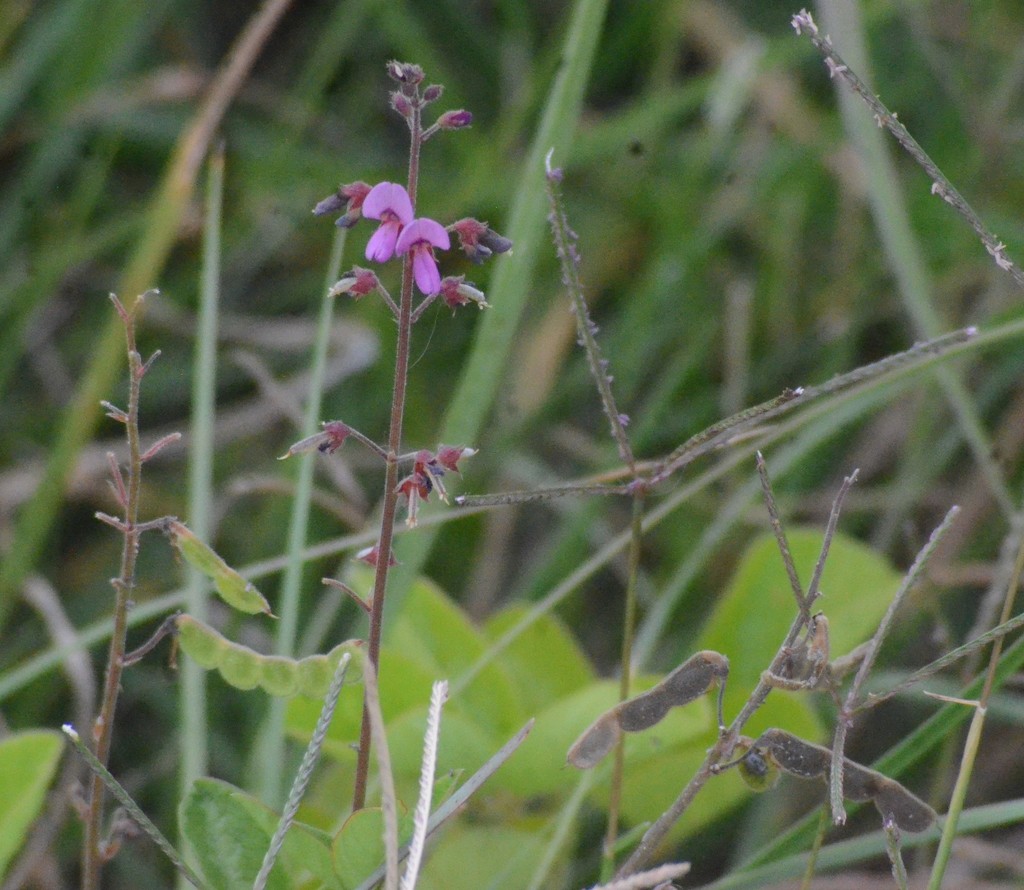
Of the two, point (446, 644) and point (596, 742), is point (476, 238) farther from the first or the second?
point (446, 644)

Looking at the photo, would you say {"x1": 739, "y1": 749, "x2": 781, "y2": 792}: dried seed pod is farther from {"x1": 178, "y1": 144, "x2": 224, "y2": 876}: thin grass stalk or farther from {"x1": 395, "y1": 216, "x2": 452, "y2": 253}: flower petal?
{"x1": 178, "y1": 144, "x2": 224, "y2": 876}: thin grass stalk

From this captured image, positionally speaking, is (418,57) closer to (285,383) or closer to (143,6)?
(143,6)

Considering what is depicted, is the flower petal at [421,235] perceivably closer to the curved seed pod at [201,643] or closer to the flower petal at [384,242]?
the flower petal at [384,242]

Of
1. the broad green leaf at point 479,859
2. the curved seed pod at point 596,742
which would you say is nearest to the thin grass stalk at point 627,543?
the broad green leaf at point 479,859

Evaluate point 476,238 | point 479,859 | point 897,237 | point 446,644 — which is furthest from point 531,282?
point 476,238

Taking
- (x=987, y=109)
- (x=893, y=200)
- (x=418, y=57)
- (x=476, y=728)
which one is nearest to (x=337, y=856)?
(x=476, y=728)
